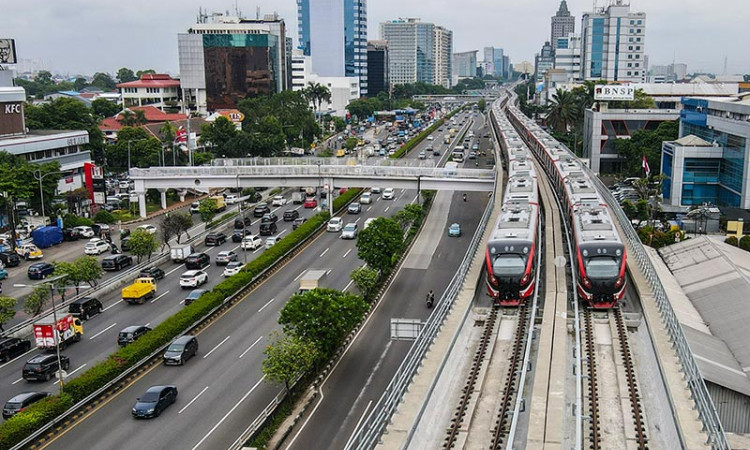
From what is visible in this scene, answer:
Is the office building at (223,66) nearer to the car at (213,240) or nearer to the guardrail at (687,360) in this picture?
the car at (213,240)

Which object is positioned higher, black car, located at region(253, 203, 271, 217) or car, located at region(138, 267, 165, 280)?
black car, located at region(253, 203, 271, 217)

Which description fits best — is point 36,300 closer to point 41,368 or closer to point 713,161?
point 41,368

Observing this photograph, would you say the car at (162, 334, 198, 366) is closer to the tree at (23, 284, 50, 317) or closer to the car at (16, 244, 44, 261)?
the tree at (23, 284, 50, 317)

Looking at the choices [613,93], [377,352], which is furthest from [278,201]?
[613,93]

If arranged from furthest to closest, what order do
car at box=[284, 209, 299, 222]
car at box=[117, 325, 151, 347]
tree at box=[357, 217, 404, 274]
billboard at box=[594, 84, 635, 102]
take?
1. billboard at box=[594, 84, 635, 102]
2. car at box=[284, 209, 299, 222]
3. tree at box=[357, 217, 404, 274]
4. car at box=[117, 325, 151, 347]

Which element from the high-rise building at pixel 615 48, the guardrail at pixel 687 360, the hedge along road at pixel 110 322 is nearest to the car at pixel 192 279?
the hedge along road at pixel 110 322

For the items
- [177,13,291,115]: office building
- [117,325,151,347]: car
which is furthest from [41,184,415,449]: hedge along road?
[177,13,291,115]: office building

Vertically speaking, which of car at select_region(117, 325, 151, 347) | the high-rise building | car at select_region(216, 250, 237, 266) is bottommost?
car at select_region(117, 325, 151, 347)
